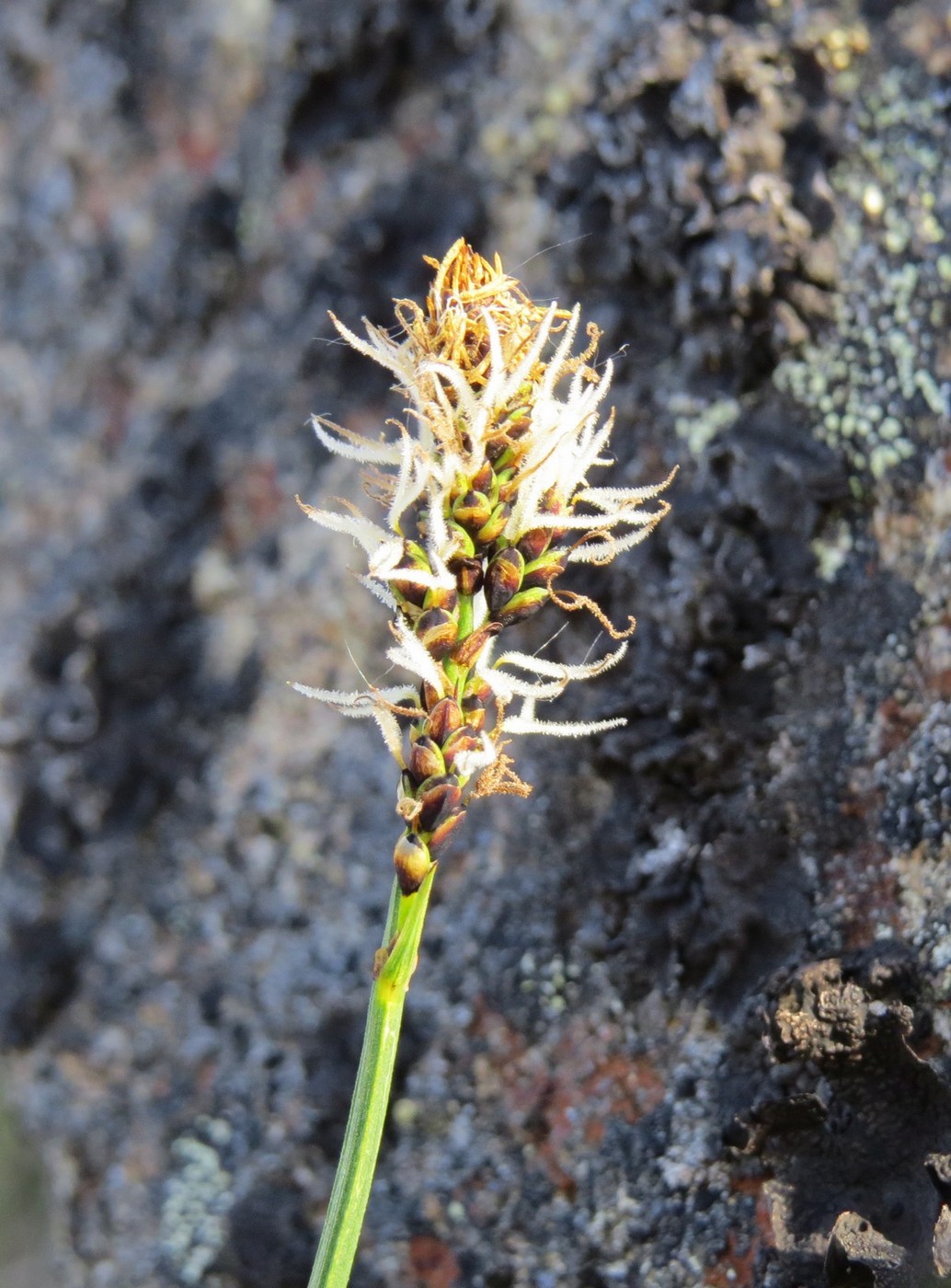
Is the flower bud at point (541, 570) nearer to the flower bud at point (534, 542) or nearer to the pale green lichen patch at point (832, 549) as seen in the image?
the flower bud at point (534, 542)

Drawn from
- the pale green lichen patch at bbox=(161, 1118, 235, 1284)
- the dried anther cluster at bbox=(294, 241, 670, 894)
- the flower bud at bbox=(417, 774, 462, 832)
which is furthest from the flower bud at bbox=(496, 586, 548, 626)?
the pale green lichen patch at bbox=(161, 1118, 235, 1284)

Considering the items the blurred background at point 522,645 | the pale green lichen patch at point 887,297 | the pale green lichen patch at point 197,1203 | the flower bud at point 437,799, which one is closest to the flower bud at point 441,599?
the flower bud at point 437,799

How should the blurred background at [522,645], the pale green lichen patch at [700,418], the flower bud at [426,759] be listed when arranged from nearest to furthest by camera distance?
the flower bud at [426,759], the blurred background at [522,645], the pale green lichen patch at [700,418]

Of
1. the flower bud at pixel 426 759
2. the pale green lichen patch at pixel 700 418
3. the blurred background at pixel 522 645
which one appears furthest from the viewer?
the pale green lichen patch at pixel 700 418

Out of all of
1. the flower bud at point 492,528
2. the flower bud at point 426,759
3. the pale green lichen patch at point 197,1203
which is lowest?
the pale green lichen patch at point 197,1203

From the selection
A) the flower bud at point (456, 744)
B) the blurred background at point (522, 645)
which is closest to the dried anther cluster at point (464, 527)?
the flower bud at point (456, 744)

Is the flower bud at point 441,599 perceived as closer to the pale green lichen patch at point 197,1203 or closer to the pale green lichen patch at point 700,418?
the pale green lichen patch at point 700,418

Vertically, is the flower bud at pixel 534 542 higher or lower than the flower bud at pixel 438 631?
higher

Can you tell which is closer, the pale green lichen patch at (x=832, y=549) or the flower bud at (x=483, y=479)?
the flower bud at (x=483, y=479)
